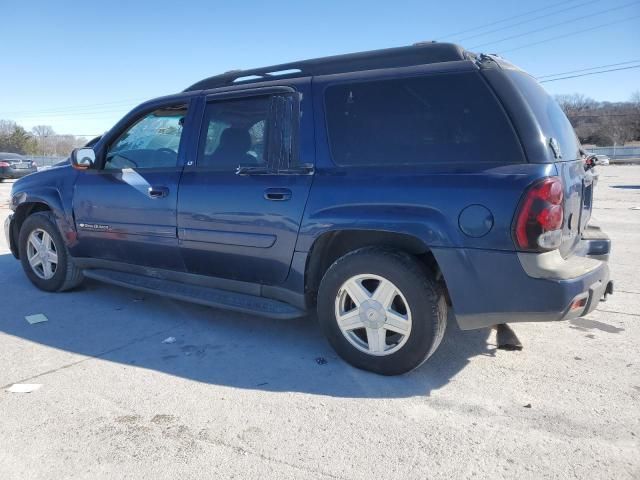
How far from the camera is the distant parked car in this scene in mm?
20562

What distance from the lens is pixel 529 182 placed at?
2.68 m

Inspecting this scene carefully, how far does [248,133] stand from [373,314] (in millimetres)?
1621

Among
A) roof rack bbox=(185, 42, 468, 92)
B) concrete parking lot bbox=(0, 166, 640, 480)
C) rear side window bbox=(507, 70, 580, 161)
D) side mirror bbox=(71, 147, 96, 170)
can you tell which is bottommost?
concrete parking lot bbox=(0, 166, 640, 480)

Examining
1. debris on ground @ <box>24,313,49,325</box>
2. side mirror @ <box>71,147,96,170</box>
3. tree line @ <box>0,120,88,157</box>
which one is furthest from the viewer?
tree line @ <box>0,120,88,157</box>

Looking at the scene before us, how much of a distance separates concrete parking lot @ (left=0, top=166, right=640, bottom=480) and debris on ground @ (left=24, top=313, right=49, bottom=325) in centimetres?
9

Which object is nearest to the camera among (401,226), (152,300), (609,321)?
(401,226)

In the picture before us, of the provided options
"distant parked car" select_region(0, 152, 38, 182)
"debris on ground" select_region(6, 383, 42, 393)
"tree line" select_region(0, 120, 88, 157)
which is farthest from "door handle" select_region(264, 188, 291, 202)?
"tree line" select_region(0, 120, 88, 157)

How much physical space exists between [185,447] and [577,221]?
260 cm

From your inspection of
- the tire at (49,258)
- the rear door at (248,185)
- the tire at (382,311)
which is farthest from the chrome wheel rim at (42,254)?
the tire at (382,311)

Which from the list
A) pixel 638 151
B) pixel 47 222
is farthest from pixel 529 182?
pixel 638 151

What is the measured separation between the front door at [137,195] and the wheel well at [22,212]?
826 millimetres

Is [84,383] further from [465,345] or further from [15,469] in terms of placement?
[465,345]

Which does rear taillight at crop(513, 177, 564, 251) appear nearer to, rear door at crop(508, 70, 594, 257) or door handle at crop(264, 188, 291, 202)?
rear door at crop(508, 70, 594, 257)

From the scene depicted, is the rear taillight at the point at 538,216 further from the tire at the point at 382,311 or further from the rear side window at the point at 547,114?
the tire at the point at 382,311
